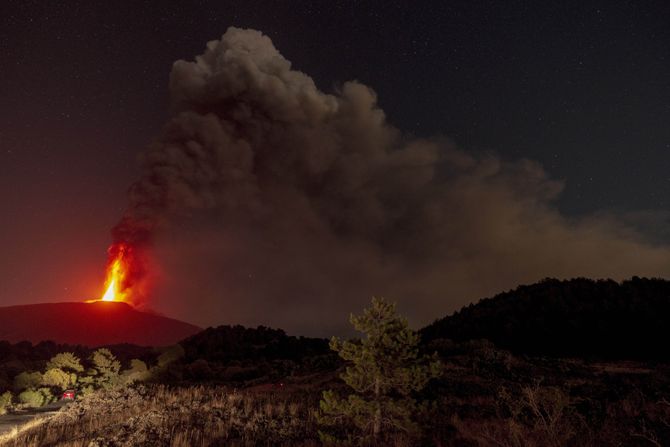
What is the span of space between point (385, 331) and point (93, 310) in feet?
299

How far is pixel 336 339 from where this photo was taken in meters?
10.9

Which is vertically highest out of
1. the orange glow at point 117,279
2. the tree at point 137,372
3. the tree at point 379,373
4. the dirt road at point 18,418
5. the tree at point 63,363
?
the orange glow at point 117,279

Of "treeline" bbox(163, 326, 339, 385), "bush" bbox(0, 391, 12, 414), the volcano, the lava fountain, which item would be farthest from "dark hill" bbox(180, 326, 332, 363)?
the volcano

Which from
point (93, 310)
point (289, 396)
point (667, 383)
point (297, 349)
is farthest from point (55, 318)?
point (667, 383)

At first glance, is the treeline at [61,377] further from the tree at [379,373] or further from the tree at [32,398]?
the tree at [379,373]

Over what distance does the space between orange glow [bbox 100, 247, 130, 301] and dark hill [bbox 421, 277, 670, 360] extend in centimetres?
5042

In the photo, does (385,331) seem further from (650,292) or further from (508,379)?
(650,292)

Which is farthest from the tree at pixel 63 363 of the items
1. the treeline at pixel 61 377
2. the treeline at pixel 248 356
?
the treeline at pixel 248 356

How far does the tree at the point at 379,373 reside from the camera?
10312mm

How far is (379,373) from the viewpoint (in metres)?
10.5

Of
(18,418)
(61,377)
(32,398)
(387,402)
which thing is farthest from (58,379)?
(387,402)

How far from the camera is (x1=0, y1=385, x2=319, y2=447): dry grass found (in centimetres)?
1127

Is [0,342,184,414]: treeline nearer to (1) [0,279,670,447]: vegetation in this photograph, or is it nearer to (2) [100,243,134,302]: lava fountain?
(1) [0,279,670,447]: vegetation

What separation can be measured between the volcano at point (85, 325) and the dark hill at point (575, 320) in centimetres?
5673
